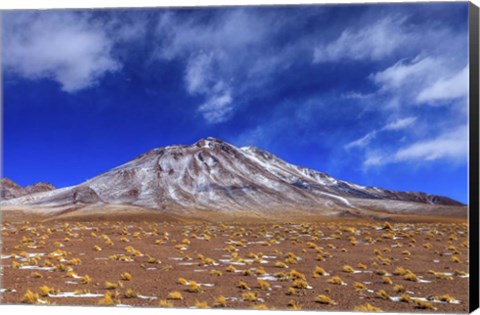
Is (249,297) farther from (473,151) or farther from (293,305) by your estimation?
(473,151)

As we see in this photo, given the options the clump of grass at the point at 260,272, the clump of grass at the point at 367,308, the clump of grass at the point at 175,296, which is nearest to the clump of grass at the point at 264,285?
the clump of grass at the point at 260,272

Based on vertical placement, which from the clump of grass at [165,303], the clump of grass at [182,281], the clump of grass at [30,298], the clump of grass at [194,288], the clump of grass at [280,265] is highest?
the clump of grass at [280,265]

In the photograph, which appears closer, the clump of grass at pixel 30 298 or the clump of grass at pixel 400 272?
the clump of grass at pixel 30 298

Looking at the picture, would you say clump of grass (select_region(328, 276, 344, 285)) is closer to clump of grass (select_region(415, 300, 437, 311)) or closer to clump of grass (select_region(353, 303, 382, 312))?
clump of grass (select_region(353, 303, 382, 312))

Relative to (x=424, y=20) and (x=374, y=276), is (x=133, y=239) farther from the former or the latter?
(x=424, y=20)

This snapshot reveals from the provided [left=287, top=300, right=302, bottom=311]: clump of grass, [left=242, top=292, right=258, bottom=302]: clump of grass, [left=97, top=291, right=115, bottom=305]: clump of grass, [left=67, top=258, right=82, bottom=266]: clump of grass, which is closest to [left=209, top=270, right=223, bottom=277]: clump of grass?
[left=242, top=292, right=258, bottom=302]: clump of grass

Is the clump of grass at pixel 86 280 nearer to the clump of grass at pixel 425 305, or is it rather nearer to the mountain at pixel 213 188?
the clump of grass at pixel 425 305
